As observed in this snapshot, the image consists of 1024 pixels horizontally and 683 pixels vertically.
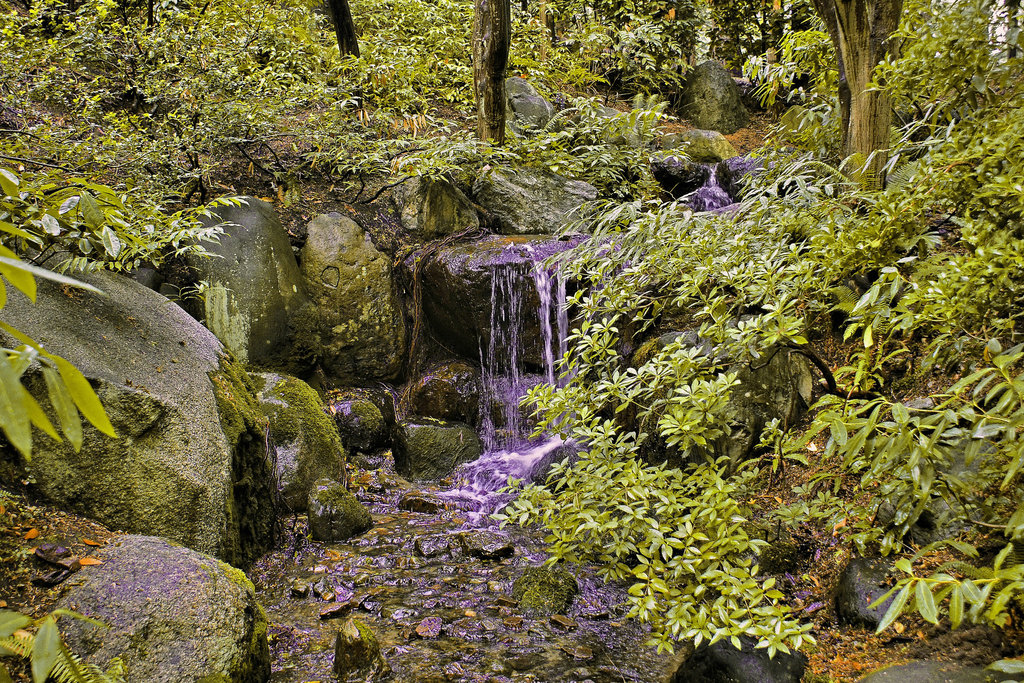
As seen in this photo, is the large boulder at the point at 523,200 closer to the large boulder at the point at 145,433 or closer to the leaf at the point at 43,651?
the large boulder at the point at 145,433

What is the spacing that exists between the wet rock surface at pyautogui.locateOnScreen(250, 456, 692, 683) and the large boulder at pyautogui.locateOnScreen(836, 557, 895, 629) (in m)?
0.95

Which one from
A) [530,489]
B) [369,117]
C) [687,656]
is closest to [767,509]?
[687,656]

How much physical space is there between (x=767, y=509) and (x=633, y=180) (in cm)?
706

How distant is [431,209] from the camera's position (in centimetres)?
801

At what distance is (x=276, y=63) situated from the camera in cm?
924

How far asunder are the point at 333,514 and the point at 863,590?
3.51m

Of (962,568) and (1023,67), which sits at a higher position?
(1023,67)

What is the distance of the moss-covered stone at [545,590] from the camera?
3.79 meters

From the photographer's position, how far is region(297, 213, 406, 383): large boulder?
22.7 feet

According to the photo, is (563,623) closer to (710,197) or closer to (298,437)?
(298,437)

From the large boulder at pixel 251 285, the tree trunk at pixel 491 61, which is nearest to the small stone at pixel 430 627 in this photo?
the large boulder at pixel 251 285

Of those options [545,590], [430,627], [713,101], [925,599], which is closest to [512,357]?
[545,590]

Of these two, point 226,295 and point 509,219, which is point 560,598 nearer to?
point 226,295

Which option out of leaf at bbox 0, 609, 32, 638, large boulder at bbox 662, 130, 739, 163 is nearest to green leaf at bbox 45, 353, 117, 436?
leaf at bbox 0, 609, 32, 638
